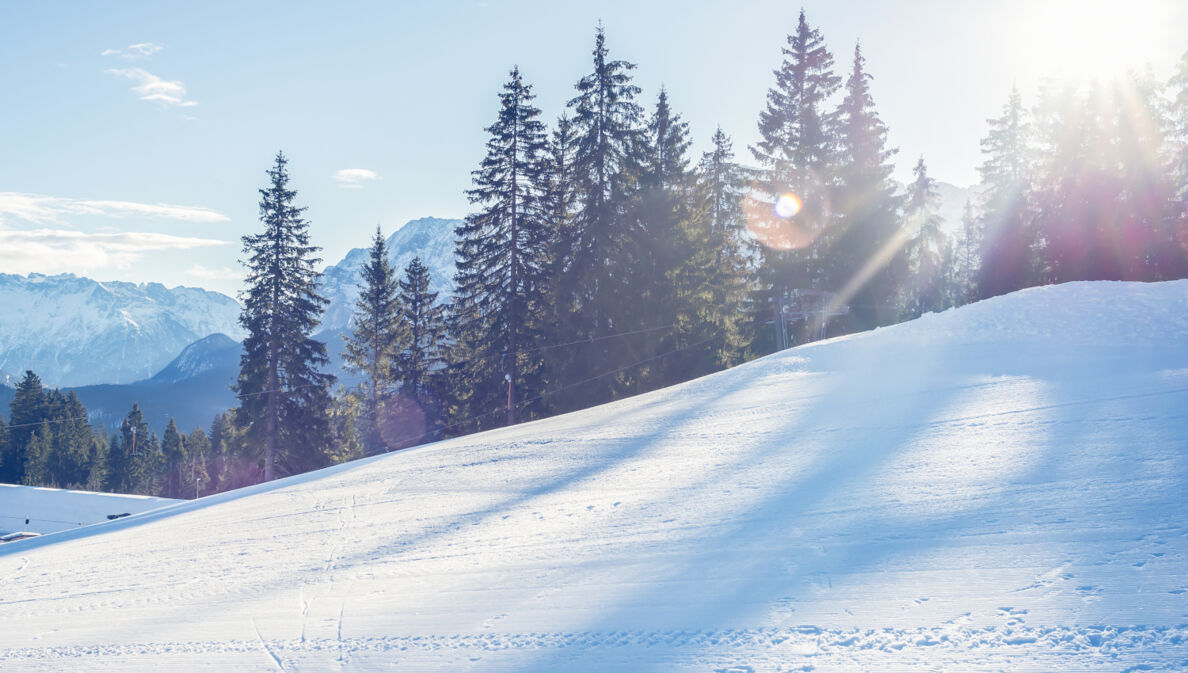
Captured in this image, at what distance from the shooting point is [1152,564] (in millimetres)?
4586

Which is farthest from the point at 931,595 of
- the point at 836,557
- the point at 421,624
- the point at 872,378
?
the point at 872,378

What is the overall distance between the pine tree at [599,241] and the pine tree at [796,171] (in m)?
6.61

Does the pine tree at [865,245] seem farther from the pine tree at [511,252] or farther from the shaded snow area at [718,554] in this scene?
the shaded snow area at [718,554]

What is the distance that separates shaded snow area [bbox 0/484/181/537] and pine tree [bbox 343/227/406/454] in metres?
9.89

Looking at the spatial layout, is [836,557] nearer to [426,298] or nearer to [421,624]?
[421,624]

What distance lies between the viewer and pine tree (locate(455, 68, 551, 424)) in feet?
88.9

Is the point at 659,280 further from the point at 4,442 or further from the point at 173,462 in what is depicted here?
the point at 173,462

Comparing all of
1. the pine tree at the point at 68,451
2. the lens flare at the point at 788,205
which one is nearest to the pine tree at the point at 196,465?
the pine tree at the point at 68,451

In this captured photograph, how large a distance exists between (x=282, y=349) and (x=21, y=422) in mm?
42842

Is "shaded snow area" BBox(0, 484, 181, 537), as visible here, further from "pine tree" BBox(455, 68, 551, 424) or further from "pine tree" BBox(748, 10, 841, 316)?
"pine tree" BBox(748, 10, 841, 316)

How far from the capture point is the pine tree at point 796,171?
30.0 metres

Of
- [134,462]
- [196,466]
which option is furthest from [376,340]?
[196,466]

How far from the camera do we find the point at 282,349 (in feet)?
93.8

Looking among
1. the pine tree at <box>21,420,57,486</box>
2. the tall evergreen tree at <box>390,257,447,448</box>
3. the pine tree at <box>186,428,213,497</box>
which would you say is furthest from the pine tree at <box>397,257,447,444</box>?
the pine tree at <box>21,420,57,486</box>
